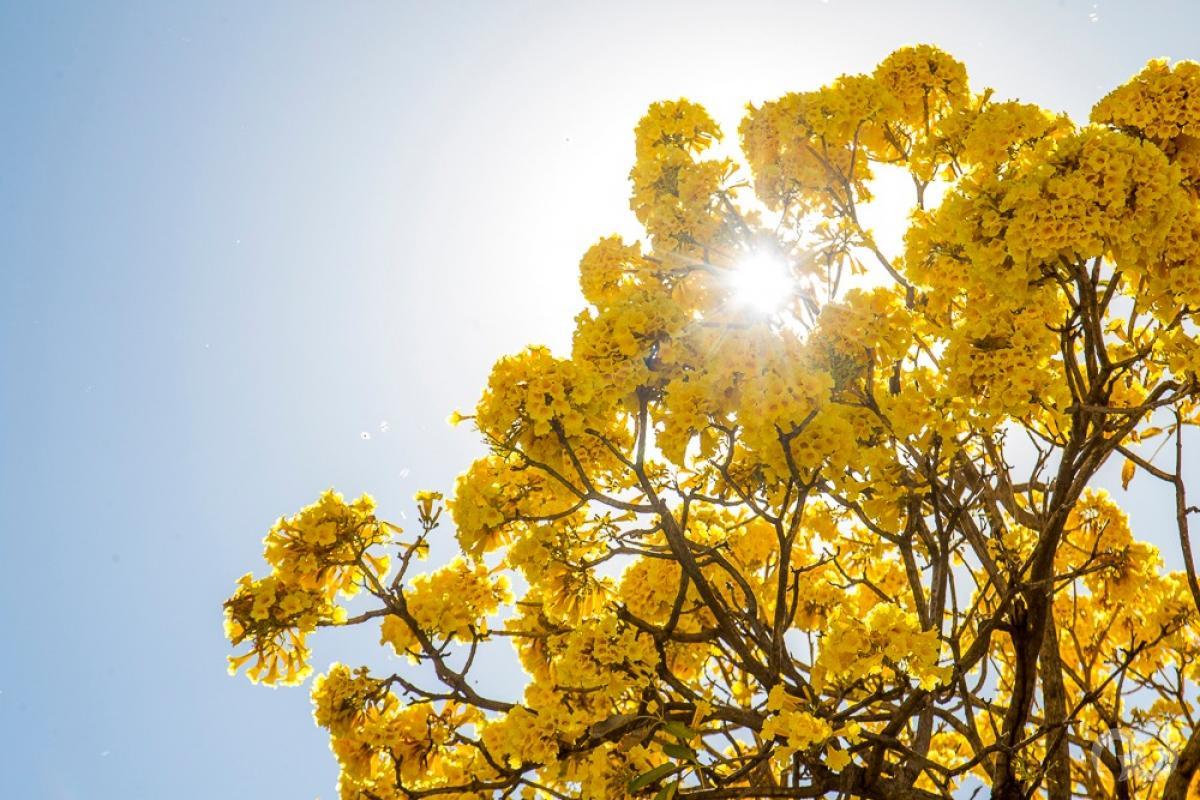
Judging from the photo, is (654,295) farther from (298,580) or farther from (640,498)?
(298,580)

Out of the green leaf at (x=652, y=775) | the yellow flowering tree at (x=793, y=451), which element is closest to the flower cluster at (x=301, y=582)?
the yellow flowering tree at (x=793, y=451)

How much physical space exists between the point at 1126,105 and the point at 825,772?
13.3 feet

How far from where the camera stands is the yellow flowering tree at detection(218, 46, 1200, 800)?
3.95 meters

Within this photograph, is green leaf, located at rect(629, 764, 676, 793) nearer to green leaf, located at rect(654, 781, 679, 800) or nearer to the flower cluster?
green leaf, located at rect(654, 781, 679, 800)

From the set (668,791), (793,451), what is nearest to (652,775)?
(668,791)

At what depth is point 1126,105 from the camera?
15.0 feet

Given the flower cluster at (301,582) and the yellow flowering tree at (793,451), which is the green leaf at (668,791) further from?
the flower cluster at (301,582)

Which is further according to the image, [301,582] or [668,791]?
[301,582]

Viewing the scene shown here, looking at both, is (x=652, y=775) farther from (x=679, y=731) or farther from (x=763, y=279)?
(x=763, y=279)

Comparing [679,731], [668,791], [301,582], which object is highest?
[301,582]

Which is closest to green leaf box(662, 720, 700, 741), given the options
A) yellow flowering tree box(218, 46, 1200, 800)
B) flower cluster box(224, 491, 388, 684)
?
yellow flowering tree box(218, 46, 1200, 800)

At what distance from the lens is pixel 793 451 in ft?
13.0

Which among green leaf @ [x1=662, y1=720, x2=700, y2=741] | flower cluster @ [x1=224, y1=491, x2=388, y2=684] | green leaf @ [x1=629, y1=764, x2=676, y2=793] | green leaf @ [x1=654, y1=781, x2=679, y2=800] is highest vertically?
flower cluster @ [x1=224, y1=491, x2=388, y2=684]

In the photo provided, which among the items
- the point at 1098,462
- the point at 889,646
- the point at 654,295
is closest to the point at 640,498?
the point at 654,295
